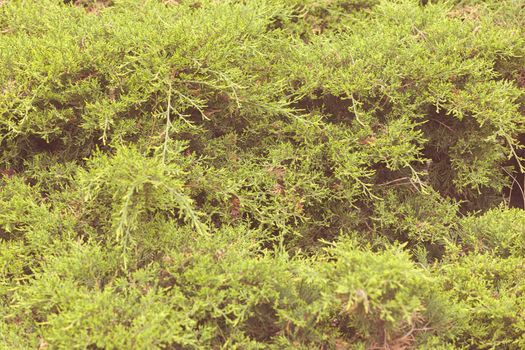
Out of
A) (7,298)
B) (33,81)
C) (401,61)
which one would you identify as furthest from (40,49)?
(401,61)

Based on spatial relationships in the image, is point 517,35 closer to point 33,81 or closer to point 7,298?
point 33,81

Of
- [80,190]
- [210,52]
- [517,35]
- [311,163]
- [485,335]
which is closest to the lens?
[485,335]

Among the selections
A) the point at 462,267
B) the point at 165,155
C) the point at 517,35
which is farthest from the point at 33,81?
the point at 517,35

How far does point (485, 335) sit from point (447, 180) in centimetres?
103

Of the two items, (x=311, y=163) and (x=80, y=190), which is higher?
(x=80, y=190)

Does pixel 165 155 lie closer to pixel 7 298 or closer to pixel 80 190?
pixel 80 190

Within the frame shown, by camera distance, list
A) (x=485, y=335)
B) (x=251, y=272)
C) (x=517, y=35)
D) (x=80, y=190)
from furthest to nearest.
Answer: (x=517, y=35), (x=80, y=190), (x=485, y=335), (x=251, y=272)

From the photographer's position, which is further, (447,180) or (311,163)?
(447,180)

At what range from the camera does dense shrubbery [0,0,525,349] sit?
1.95 meters

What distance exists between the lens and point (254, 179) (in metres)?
2.55

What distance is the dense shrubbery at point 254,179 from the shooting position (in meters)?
1.95

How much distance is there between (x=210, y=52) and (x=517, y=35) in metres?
1.66

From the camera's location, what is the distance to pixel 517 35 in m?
2.87

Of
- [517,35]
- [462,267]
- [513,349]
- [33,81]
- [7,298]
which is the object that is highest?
[33,81]
